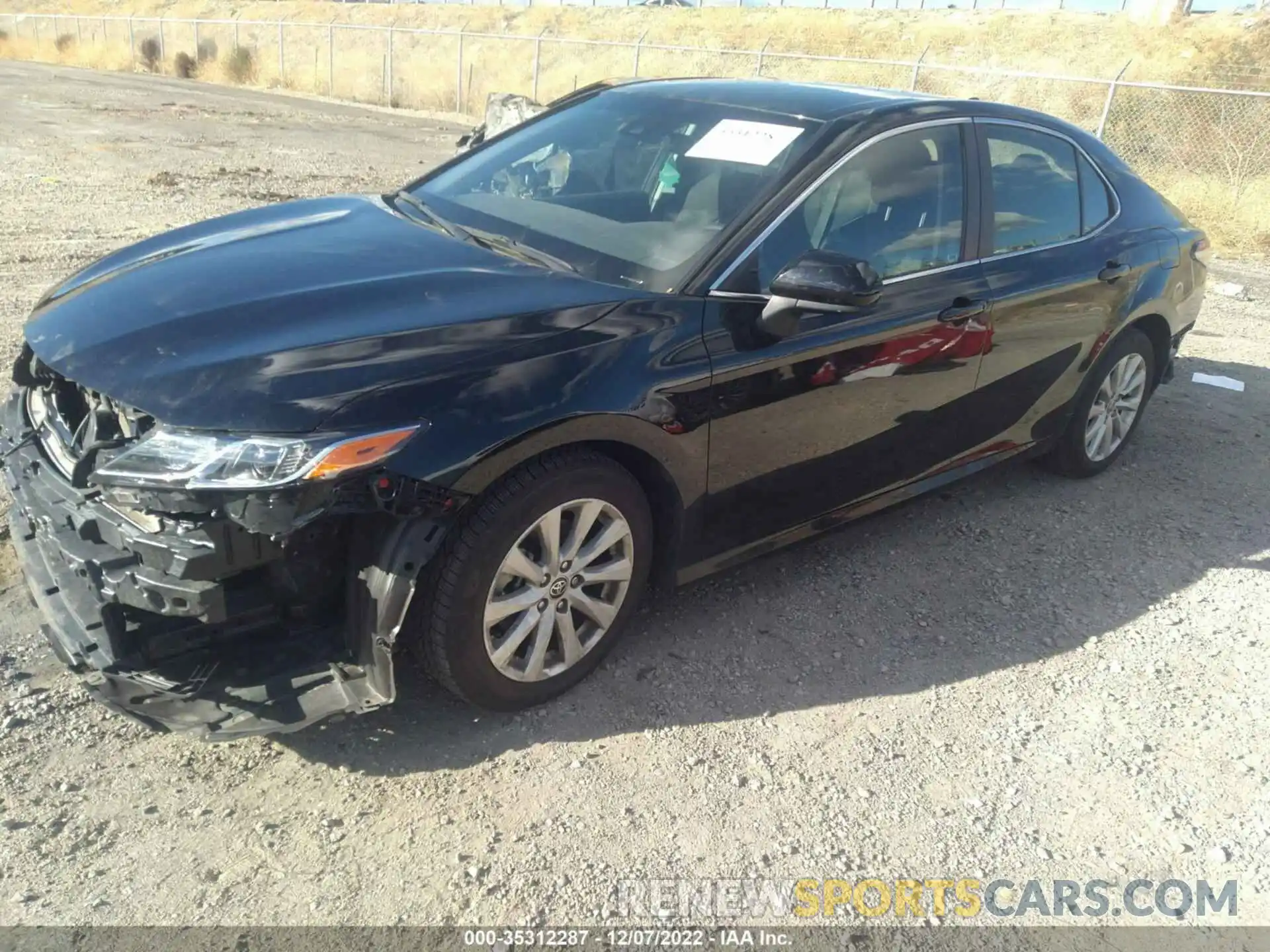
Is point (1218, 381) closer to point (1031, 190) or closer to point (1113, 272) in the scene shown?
point (1113, 272)

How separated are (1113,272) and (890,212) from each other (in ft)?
5.16

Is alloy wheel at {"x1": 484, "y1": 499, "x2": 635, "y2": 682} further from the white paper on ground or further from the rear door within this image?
the white paper on ground

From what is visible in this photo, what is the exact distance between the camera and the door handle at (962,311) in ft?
12.2

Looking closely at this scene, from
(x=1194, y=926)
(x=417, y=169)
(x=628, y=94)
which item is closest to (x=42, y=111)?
(x=417, y=169)

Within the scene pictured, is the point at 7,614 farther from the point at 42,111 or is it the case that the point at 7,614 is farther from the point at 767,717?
the point at 42,111

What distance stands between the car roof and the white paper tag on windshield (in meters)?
0.12

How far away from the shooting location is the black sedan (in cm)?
246

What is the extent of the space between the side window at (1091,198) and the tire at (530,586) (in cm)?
278

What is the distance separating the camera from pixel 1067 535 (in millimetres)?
4582

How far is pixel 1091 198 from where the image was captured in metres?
4.59

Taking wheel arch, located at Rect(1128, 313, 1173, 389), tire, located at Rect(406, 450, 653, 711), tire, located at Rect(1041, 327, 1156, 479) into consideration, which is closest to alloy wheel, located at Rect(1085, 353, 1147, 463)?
tire, located at Rect(1041, 327, 1156, 479)

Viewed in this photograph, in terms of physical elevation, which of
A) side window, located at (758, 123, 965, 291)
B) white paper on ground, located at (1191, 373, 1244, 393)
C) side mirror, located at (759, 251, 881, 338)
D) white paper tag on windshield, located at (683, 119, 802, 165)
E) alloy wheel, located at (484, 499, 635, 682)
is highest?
white paper tag on windshield, located at (683, 119, 802, 165)

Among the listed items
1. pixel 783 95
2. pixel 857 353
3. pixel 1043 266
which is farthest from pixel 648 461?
pixel 1043 266

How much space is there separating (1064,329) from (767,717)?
92.5 inches
